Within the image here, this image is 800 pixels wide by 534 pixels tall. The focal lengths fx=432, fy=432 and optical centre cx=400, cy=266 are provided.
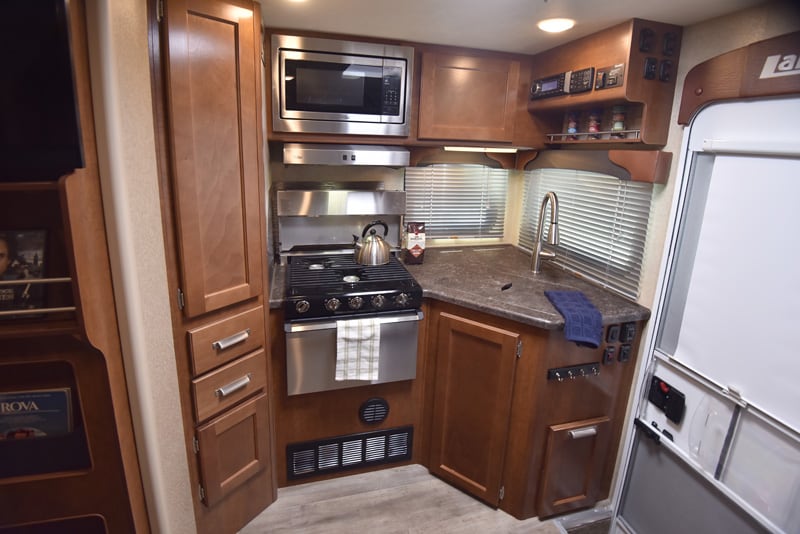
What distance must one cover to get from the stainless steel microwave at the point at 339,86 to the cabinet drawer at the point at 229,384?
104 cm

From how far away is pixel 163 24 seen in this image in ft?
4.13

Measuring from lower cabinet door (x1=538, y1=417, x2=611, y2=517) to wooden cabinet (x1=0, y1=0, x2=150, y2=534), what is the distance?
1551 mm

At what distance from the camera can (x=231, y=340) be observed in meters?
1.62

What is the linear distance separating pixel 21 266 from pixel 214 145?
2.18 ft

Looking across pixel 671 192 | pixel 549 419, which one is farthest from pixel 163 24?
pixel 549 419

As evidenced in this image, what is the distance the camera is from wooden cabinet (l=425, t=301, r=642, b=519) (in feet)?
5.85

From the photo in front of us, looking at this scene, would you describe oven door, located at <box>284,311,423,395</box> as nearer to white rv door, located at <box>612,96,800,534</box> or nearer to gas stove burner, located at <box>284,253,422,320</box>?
gas stove burner, located at <box>284,253,422,320</box>

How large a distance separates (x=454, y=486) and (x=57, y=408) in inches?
67.5

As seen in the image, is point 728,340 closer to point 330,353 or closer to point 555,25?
point 555,25

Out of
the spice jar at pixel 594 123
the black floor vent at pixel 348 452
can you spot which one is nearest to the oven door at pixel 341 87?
the spice jar at pixel 594 123

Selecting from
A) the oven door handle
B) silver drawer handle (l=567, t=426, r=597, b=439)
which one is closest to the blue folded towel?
silver drawer handle (l=567, t=426, r=597, b=439)

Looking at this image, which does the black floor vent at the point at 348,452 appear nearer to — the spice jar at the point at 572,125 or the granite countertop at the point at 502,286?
the granite countertop at the point at 502,286

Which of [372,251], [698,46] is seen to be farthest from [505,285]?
[698,46]

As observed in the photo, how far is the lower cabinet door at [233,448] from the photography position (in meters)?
1.62
